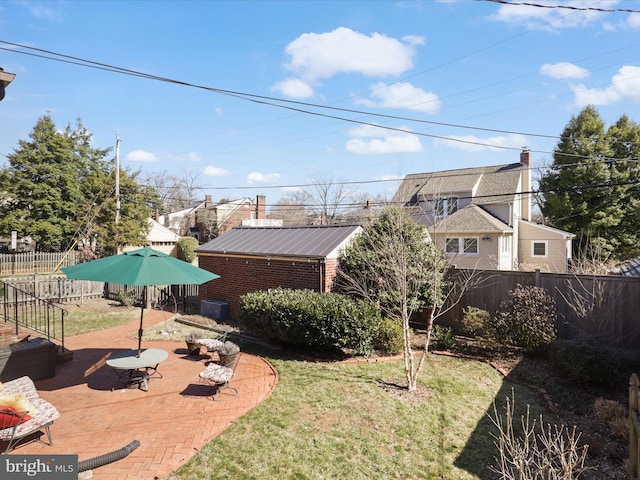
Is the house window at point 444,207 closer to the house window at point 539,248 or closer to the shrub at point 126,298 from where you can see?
the shrub at point 126,298

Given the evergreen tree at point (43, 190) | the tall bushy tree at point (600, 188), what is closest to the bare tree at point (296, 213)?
the evergreen tree at point (43, 190)

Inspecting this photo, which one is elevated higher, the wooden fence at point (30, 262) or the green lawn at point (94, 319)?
the wooden fence at point (30, 262)

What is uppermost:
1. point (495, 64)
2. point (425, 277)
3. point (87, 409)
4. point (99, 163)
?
point (99, 163)

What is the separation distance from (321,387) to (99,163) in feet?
134

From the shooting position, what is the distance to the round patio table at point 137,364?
687 centimetres

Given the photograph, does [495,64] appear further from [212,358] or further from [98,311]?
[98,311]

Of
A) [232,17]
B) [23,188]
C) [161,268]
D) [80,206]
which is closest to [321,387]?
[161,268]

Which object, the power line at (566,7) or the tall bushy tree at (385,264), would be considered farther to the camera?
the tall bushy tree at (385,264)

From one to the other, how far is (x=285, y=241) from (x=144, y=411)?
7693mm

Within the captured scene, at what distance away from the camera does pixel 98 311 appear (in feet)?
49.1

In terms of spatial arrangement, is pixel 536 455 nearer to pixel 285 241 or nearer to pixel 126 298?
pixel 285 241

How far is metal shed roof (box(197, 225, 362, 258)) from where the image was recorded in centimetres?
1159

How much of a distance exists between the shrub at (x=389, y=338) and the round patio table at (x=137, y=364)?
494 cm

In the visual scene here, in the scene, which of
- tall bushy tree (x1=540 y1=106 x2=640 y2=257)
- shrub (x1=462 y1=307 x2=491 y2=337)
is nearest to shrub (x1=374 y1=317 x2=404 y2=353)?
shrub (x1=462 y1=307 x2=491 y2=337)
